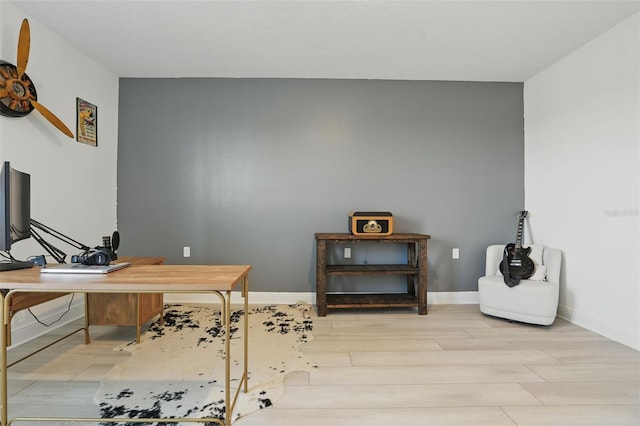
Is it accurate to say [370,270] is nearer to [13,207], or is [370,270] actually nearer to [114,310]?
[114,310]

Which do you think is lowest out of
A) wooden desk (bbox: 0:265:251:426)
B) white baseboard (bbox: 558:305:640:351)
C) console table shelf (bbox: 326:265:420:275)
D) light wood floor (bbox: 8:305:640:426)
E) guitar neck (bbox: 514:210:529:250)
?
light wood floor (bbox: 8:305:640:426)

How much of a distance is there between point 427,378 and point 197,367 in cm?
148

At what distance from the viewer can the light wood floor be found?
5.43ft

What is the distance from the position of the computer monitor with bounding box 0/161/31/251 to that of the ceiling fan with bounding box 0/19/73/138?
3.16ft

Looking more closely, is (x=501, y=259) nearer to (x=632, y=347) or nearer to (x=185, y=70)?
(x=632, y=347)

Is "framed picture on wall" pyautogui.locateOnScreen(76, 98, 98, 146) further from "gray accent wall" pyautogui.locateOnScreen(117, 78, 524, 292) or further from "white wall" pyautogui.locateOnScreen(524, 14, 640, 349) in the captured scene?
"white wall" pyautogui.locateOnScreen(524, 14, 640, 349)

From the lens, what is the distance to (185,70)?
3484 millimetres

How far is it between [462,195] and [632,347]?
1.90 meters

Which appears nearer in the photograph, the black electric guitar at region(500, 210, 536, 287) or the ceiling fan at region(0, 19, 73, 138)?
the ceiling fan at region(0, 19, 73, 138)

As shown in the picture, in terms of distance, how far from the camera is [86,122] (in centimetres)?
323

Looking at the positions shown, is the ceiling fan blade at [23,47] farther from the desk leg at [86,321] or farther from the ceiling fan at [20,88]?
the desk leg at [86,321]

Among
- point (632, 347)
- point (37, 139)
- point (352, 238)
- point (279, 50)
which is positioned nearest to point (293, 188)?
point (352, 238)

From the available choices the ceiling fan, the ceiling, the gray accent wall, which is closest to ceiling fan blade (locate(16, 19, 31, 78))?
the ceiling fan

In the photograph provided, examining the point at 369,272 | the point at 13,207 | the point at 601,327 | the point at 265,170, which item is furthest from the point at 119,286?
the point at 601,327
